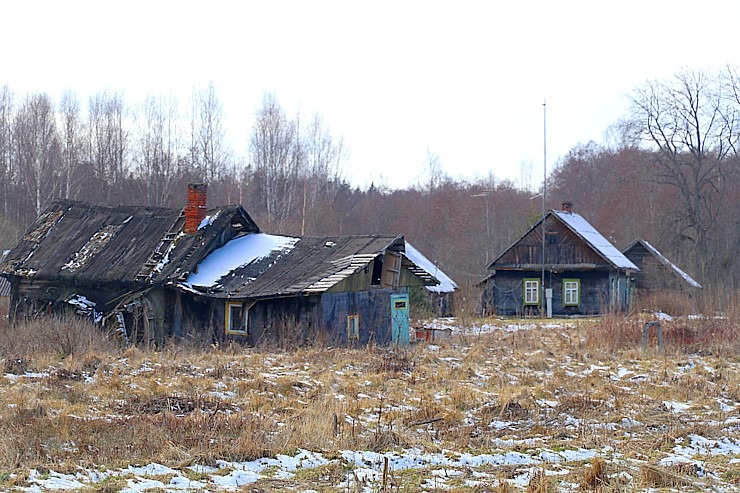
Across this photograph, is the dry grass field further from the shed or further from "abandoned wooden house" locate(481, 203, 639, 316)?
"abandoned wooden house" locate(481, 203, 639, 316)

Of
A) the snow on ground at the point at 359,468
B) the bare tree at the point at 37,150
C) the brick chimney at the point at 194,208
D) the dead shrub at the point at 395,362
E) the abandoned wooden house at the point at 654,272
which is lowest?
the snow on ground at the point at 359,468

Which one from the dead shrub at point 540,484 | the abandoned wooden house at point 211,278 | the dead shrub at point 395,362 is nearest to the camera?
Result: the dead shrub at point 540,484

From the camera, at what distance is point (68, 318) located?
22.2 meters

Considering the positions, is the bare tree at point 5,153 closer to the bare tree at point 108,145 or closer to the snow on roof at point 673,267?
the bare tree at point 108,145

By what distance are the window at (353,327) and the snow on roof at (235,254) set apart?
131 inches

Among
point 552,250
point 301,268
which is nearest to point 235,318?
point 301,268

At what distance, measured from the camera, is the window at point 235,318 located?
22.0 metres

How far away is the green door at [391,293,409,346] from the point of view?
24750mm

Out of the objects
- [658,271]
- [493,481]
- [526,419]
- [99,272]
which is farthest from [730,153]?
[493,481]

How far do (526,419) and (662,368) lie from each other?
680 centimetres

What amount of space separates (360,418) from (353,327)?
11.6m

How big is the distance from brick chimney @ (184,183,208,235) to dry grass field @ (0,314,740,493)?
5.70m

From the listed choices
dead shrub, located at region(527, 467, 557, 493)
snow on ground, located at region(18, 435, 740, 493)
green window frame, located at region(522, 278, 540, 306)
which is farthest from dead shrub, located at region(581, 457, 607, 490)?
green window frame, located at region(522, 278, 540, 306)

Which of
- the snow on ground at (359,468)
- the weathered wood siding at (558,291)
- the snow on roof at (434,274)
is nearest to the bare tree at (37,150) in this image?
the snow on roof at (434,274)
